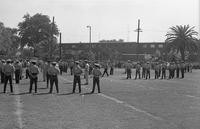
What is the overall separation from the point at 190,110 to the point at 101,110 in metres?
3.27

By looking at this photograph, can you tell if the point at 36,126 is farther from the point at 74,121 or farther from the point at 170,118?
the point at 170,118

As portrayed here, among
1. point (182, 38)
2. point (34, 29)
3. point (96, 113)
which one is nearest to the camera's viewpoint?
point (96, 113)

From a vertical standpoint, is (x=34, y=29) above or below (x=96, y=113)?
above

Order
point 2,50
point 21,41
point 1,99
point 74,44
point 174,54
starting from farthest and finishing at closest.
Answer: point 74,44 < point 21,41 < point 2,50 < point 174,54 < point 1,99

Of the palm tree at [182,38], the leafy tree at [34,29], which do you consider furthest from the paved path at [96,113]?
the leafy tree at [34,29]

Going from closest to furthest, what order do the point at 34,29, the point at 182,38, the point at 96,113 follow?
1. the point at 96,113
2. the point at 182,38
3. the point at 34,29

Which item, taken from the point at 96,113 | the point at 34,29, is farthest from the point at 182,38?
the point at 96,113

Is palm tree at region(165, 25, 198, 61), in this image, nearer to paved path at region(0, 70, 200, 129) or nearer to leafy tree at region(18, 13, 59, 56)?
leafy tree at region(18, 13, 59, 56)

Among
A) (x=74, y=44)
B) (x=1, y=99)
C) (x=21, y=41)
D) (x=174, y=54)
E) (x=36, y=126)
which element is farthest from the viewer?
(x=74, y=44)

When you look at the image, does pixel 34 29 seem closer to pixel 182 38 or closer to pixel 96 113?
pixel 182 38

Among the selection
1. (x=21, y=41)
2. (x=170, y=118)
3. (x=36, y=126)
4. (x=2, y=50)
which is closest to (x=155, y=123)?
(x=170, y=118)

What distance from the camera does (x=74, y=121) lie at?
42.6 ft

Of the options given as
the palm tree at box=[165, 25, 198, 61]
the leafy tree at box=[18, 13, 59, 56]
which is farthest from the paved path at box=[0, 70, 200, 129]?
the leafy tree at box=[18, 13, 59, 56]

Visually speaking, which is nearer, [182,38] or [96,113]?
[96,113]
